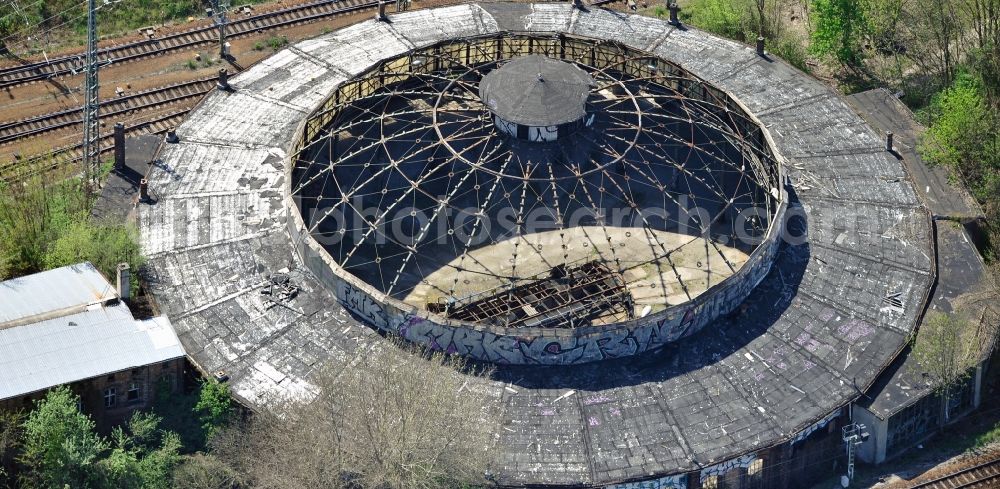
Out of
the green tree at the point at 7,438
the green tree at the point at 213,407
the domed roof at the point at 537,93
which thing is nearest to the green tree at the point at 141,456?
the green tree at the point at 213,407

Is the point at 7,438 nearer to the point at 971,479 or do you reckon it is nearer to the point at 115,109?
the point at 115,109

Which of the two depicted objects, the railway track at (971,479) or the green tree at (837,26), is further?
the green tree at (837,26)

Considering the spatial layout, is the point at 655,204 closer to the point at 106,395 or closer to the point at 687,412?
the point at 687,412

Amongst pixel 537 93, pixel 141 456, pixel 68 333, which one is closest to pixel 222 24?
pixel 537 93

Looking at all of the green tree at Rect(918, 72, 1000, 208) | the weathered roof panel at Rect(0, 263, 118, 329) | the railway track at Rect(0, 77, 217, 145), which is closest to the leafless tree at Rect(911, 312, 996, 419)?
the green tree at Rect(918, 72, 1000, 208)

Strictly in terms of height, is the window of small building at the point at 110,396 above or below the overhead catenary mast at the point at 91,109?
below

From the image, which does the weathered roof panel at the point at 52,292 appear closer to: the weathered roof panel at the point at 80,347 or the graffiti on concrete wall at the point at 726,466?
the weathered roof panel at the point at 80,347

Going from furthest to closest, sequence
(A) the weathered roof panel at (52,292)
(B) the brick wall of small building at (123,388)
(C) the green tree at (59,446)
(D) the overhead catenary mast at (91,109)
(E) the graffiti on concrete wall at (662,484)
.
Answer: (D) the overhead catenary mast at (91,109), (A) the weathered roof panel at (52,292), (B) the brick wall of small building at (123,388), (E) the graffiti on concrete wall at (662,484), (C) the green tree at (59,446)
